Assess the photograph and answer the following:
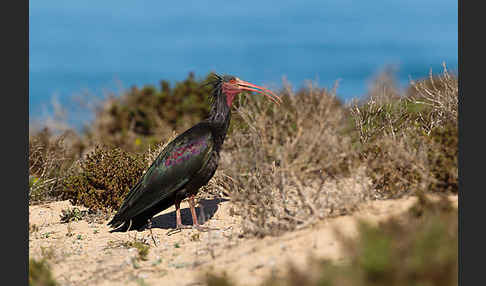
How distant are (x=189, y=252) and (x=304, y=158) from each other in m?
2.20

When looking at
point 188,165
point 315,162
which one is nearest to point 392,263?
point 315,162

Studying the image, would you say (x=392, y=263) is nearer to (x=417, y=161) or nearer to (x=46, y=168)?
(x=417, y=161)

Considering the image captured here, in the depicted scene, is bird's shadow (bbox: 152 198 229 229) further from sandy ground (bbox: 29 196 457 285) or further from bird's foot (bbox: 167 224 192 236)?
bird's foot (bbox: 167 224 192 236)

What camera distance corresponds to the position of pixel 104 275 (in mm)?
6734

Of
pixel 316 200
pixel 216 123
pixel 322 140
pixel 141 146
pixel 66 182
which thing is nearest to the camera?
pixel 322 140

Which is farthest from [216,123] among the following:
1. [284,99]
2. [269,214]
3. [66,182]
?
[66,182]

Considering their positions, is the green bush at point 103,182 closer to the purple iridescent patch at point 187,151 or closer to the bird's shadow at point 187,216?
the bird's shadow at point 187,216

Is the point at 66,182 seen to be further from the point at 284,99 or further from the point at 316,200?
the point at 316,200

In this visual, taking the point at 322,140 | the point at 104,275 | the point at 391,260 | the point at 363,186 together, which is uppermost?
the point at 322,140

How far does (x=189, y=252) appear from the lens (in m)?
7.49

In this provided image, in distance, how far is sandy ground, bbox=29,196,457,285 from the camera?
580 centimetres

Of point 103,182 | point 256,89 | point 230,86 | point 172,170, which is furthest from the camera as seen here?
point 103,182

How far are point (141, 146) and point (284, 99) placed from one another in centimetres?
1228

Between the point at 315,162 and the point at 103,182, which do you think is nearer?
the point at 315,162
